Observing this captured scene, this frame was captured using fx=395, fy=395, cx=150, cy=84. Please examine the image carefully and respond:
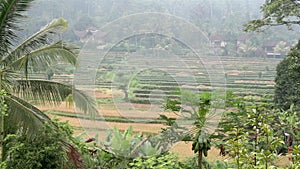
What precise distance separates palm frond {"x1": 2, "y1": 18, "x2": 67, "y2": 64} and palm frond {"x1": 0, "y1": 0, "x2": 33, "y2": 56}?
8 cm

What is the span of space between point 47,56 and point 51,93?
360 millimetres

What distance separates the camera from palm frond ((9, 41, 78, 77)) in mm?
3309

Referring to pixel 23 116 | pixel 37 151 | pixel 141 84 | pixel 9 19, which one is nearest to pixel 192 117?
pixel 141 84

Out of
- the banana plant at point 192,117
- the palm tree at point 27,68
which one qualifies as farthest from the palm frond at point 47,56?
the banana plant at point 192,117

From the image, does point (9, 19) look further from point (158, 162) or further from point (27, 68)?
point (158, 162)

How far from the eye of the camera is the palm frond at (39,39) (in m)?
3.39

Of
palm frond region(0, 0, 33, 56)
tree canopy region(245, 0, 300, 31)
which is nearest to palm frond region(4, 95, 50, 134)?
palm frond region(0, 0, 33, 56)

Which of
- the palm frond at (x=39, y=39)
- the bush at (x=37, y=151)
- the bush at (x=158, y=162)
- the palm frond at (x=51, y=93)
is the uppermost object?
the palm frond at (x=39, y=39)

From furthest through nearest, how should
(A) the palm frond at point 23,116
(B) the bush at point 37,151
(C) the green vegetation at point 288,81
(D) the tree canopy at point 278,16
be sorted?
(D) the tree canopy at point 278,16, (C) the green vegetation at point 288,81, (A) the palm frond at point 23,116, (B) the bush at point 37,151

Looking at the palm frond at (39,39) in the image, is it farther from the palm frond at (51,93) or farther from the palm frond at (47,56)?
the palm frond at (51,93)

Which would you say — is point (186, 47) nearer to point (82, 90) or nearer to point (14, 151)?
point (82, 90)

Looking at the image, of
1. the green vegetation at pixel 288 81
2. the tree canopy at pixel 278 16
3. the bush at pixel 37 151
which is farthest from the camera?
the tree canopy at pixel 278 16

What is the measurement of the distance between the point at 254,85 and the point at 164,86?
93.5 inches

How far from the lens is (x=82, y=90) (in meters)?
3.32
